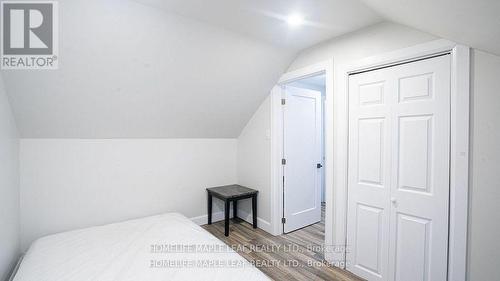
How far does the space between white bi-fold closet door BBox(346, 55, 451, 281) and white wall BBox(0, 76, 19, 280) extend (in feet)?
9.70

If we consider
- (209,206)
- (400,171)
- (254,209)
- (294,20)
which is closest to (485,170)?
(400,171)

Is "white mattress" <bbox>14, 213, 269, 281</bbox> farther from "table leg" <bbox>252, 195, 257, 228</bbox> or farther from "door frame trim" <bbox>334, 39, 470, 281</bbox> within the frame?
"door frame trim" <bbox>334, 39, 470, 281</bbox>

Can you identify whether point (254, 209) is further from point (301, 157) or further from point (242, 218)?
point (301, 157)

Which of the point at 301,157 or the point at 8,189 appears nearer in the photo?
the point at 8,189

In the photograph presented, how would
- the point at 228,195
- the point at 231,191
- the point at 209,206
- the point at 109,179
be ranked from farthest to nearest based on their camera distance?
the point at 209,206, the point at 231,191, the point at 228,195, the point at 109,179

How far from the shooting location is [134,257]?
5.62 feet

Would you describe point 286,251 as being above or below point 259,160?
below

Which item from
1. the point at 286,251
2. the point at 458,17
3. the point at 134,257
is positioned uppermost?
the point at 458,17

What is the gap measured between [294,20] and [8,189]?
2827 millimetres

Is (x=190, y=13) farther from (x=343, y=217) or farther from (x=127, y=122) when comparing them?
(x=343, y=217)

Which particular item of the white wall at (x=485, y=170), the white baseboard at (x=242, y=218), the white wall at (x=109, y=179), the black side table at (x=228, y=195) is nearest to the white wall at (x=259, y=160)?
the white baseboard at (x=242, y=218)

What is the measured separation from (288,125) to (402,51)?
5.20 ft

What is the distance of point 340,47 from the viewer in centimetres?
232

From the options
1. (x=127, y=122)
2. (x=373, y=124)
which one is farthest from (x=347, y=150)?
(x=127, y=122)
